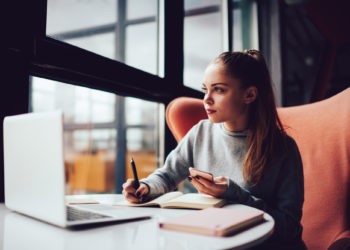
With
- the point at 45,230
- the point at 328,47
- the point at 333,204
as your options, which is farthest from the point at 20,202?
the point at 328,47

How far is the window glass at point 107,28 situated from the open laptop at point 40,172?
1.71ft

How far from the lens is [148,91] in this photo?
5.39 ft

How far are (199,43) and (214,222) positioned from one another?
2062 mm

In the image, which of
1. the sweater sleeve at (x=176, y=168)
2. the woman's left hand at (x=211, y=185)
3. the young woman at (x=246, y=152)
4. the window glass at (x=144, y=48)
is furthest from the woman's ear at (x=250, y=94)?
the window glass at (x=144, y=48)

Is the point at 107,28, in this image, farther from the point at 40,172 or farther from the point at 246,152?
the point at 40,172

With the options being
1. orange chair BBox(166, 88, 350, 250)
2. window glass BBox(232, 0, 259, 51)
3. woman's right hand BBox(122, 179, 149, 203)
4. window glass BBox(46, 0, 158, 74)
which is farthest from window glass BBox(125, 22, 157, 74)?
window glass BBox(232, 0, 259, 51)

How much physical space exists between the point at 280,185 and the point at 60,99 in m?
2.43

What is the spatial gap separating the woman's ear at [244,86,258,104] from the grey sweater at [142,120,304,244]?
0.41 ft

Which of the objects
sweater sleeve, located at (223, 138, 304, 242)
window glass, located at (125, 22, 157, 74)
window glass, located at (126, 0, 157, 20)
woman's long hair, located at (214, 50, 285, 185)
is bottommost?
sweater sleeve, located at (223, 138, 304, 242)

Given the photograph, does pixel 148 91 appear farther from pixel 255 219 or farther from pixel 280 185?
pixel 255 219

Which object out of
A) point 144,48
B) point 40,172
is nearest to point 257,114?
point 40,172

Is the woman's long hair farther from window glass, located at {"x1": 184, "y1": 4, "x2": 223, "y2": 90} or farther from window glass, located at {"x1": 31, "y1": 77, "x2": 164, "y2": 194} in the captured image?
window glass, located at {"x1": 31, "y1": 77, "x2": 164, "y2": 194}

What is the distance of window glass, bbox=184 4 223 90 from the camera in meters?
2.11

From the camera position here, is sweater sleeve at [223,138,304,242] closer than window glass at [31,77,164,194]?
Yes
